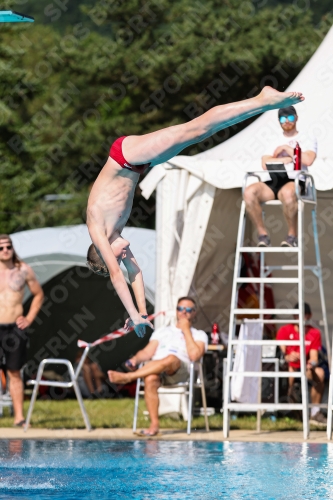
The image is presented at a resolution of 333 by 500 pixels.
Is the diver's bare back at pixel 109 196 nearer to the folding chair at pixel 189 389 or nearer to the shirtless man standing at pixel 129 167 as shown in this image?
the shirtless man standing at pixel 129 167

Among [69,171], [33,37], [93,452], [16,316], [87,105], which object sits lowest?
[93,452]

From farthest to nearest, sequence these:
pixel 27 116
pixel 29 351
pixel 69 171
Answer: pixel 27 116
pixel 69 171
pixel 29 351

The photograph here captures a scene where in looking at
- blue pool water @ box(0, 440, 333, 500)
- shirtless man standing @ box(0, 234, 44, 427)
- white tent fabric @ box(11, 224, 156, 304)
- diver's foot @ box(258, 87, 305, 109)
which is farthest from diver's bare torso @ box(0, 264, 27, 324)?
diver's foot @ box(258, 87, 305, 109)

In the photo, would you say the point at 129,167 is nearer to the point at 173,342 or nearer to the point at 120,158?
the point at 120,158

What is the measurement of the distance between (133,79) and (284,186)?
20.8 meters

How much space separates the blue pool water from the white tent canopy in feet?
7.42

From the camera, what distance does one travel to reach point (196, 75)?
86.1 ft

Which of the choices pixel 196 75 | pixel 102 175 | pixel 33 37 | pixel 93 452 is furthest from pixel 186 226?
pixel 33 37

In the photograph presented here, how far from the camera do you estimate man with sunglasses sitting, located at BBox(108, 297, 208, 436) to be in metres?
8.34

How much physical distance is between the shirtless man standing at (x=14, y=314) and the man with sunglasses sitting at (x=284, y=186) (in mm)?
2688

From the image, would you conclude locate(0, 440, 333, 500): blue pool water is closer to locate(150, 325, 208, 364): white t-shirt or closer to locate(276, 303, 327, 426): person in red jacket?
locate(150, 325, 208, 364): white t-shirt

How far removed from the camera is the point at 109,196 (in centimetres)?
568

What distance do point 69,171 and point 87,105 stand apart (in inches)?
117

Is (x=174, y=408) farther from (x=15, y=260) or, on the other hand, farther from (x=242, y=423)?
(x=15, y=260)
